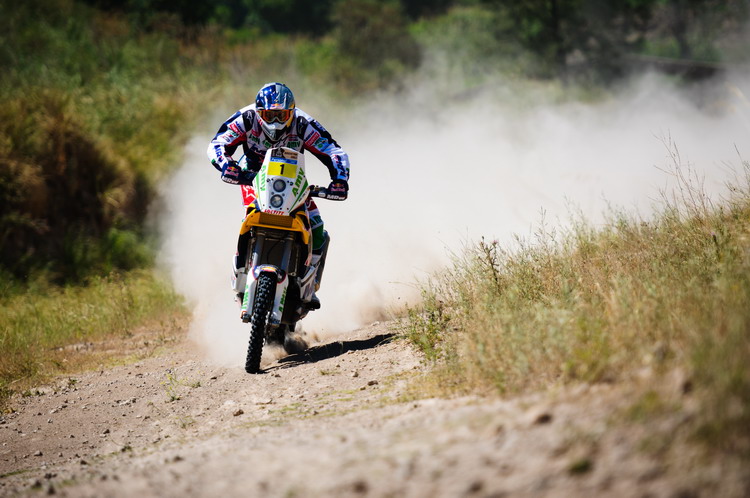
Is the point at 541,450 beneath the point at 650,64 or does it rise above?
beneath

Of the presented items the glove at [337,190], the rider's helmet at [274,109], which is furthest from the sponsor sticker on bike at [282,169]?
the rider's helmet at [274,109]

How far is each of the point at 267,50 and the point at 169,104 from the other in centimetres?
997

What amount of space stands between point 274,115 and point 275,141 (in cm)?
28

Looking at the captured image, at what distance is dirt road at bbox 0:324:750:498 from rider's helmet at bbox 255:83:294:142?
2250 mm

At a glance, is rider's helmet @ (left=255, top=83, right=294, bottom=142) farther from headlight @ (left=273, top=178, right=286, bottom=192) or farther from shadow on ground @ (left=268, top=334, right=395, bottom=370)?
shadow on ground @ (left=268, top=334, right=395, bottom=370)

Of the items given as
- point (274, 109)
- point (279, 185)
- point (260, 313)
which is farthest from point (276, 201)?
point (274, 109)

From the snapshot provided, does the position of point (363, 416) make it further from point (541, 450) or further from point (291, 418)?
point (541, 450)

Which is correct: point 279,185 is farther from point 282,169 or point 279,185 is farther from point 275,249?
point 275,249

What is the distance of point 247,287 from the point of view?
7465 mm

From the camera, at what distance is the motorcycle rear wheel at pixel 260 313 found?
24.0ft

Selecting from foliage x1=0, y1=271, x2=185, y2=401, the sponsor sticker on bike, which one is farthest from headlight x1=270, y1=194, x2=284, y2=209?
foliage x1=0, y1=271, x2=185, y2=401

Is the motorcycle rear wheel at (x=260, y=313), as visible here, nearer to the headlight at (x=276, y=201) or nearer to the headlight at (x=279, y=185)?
the headlight at (x=276, y=201)

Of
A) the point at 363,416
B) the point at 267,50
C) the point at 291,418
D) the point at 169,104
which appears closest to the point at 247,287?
the point at 291,418

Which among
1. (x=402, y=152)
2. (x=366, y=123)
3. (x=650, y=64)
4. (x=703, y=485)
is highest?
(x=650, y=64)
